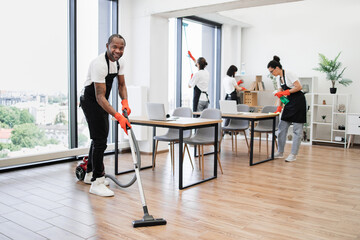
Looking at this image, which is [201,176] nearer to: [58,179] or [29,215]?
[58,179]

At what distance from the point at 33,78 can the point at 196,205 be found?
2.91 metres

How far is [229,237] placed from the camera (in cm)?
244

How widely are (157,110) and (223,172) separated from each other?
1.21 metres

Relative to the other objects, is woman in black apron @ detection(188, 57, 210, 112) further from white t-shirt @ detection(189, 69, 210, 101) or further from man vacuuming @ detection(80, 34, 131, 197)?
man vacuuming @ detection(80, 34, 131, 197)

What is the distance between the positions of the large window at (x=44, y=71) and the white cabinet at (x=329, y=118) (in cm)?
447

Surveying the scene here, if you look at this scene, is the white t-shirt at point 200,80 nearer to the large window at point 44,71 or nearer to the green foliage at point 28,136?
the large window at point 44,71

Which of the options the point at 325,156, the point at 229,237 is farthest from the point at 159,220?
the point at 325,156

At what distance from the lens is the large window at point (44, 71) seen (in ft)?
14.4

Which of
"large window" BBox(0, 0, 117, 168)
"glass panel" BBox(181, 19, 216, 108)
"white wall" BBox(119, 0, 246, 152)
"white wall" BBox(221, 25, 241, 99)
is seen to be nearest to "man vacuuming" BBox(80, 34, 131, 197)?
"large window" BBox(0, 0, 117, 168)

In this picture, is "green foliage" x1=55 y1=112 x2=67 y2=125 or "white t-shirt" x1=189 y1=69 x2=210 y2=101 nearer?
"green foliage" x1=55 y1=112 x2=67 y2=125

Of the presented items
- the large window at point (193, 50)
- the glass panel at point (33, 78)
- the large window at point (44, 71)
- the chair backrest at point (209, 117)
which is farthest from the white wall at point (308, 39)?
the glass panel at point (33, 78)

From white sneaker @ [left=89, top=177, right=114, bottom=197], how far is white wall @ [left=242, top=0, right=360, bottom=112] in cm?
557

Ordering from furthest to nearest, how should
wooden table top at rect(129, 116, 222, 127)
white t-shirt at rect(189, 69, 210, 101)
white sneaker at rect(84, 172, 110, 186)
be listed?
white t-shirt at rect(189, 69, 210, 101), white sneaker at rect(84, 172, 110, 186), wooden table top at rect(129, 116, 222, 127)

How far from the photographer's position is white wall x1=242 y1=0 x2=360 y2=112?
7027 millimetres
